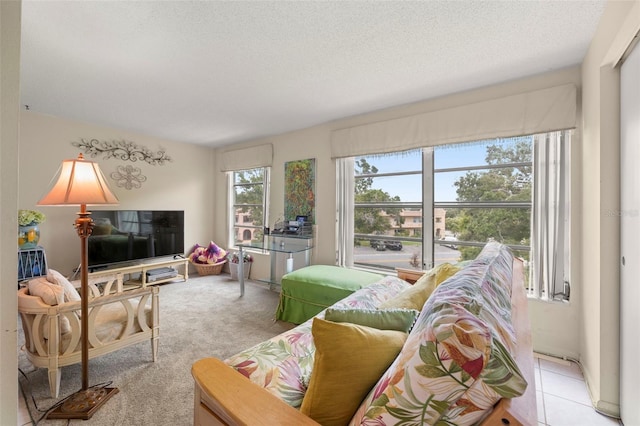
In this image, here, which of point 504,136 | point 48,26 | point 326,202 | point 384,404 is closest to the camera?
point 384,404

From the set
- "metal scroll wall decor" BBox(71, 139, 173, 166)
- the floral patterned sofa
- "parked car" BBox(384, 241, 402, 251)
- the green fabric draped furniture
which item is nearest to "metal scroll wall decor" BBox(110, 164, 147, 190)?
"metal scroll wall decor" BBox(71, 139, 173, 166)

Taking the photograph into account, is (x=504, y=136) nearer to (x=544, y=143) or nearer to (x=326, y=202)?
(x=544, y=143)

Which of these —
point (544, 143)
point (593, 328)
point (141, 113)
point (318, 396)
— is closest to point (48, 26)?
point (141, 113)

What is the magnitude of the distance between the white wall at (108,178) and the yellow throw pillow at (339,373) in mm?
3973

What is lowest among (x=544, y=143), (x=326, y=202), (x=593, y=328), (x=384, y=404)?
(x=593, y=328)

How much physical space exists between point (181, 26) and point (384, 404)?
219 centimetres

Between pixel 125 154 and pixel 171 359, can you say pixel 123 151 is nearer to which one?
pixel 125 154

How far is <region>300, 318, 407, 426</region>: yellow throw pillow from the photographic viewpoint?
0.76 m

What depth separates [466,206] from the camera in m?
2.66

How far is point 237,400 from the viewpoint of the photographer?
32.5 inches

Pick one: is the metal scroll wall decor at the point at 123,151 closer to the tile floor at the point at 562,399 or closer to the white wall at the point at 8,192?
the tile floor at the point at 562,399

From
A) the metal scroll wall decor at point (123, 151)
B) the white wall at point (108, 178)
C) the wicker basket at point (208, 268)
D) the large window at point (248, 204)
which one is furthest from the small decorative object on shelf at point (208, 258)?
the metal scroll wall decor at point (123, 151)

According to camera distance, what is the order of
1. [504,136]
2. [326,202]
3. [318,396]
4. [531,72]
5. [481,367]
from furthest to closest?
1. [326,202]
2. [504,136]
3. [531,72]
4. [318,396]
5. [481,367]

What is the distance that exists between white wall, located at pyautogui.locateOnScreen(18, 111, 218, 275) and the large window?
474 mm
